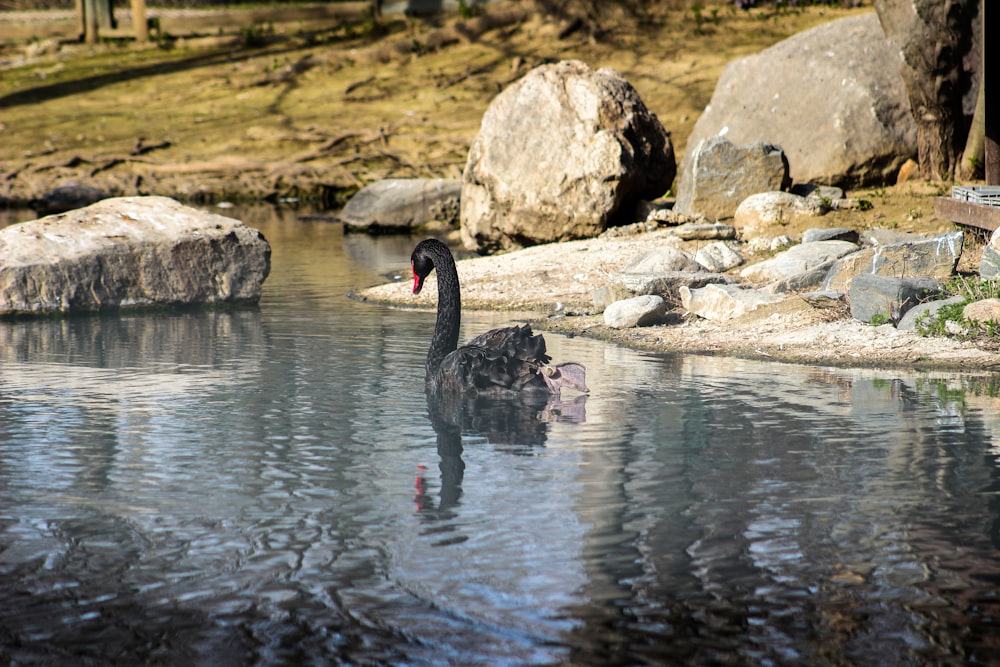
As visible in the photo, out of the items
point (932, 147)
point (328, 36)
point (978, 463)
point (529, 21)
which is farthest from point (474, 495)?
point (328, 36)

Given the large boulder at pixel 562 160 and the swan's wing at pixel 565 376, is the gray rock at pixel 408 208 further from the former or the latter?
the swan's wing at pixel 565 376

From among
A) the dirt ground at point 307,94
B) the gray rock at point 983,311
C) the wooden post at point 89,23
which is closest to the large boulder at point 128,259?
the gray rock at point 983,311

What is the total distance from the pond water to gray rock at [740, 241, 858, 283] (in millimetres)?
2525

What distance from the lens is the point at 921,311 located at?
334 inches

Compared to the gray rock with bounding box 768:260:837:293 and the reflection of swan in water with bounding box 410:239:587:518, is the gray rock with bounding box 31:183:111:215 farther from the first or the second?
the reflection of swan in water with bounding box 410:239:587:518

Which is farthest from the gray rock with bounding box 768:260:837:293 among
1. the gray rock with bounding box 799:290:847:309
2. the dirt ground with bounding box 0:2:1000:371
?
the dirt ground with bounding box 0:2:1000:371

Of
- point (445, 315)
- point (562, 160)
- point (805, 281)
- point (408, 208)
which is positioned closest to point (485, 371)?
point (445, 315)

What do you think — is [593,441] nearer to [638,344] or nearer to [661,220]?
[638,344]

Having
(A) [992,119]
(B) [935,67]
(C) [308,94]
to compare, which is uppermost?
(C) [308,94]

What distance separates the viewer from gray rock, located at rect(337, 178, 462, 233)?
57.3ft

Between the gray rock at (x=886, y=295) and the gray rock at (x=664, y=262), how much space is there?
82.3 inches

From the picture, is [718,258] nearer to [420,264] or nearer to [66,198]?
[420,264]

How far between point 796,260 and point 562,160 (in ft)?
12.7

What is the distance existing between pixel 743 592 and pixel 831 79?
1123 centimetres
